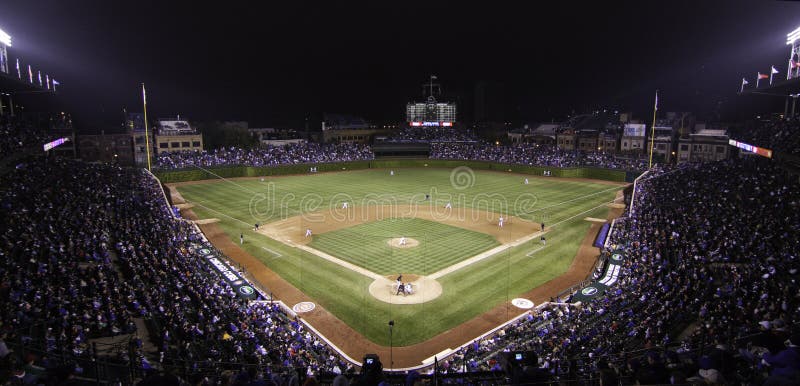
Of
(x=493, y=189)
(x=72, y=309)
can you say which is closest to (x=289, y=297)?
(x=72, y=309)

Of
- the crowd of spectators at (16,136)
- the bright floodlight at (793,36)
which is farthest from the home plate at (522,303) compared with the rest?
the crowd of spectators at (16,136)

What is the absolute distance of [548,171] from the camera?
65000 millimetres

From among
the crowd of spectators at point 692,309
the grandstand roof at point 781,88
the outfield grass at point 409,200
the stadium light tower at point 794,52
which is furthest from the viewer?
the stadium light tower at point 794,52

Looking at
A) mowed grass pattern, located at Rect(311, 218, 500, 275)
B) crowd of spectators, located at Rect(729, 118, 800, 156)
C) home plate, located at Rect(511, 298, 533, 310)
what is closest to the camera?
home plate, located at Rect(511, 298, 533, 310)

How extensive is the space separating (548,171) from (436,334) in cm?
5024

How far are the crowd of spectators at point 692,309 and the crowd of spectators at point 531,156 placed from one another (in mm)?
33937

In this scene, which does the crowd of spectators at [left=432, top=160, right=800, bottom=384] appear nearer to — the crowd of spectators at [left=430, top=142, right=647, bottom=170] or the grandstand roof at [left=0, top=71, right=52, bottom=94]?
the grandstand roof at [left=0, top=71, right=52, bottom=94]

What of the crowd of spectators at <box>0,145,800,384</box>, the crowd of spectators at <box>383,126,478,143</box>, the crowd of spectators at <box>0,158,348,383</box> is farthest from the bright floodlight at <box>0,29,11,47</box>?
the crowd of spectators at <box>383,126,478,143</box>

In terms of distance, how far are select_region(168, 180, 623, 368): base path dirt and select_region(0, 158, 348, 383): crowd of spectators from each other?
46.6 inches

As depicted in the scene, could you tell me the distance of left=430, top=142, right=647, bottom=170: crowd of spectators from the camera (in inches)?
2507

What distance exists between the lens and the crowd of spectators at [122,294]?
44.8ft

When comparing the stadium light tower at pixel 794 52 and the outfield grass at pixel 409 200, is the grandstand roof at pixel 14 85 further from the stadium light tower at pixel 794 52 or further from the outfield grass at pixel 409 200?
the stadium light tower at pixel 794 52

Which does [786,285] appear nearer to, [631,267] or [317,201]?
[631,267]

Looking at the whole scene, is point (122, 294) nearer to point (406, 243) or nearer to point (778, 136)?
point (406, 243)
